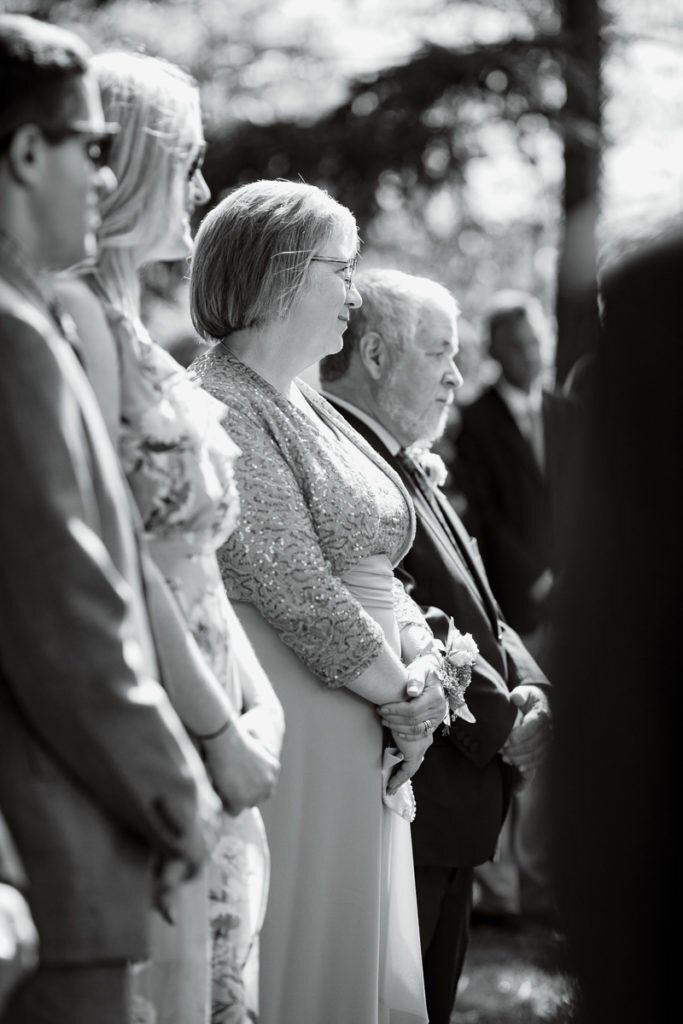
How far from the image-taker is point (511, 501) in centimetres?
712

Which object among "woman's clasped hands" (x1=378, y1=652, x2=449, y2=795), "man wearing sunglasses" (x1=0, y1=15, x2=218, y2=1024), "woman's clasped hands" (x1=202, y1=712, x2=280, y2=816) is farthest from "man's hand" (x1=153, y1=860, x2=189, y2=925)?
"woman's clasped hands" (x1=378, y1=652, x2=449, y2=795)

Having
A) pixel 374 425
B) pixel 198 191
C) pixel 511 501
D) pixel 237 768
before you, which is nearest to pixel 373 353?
pixel 374 425

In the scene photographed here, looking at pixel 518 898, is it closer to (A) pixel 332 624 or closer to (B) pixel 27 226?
(A) pixel 332 624

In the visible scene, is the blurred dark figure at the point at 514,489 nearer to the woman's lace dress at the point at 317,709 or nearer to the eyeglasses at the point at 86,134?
the woman's lace dress at the point at 317,709

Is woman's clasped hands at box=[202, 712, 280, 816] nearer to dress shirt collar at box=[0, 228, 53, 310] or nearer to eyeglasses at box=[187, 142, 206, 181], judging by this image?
dress shirt collar at box=[0, 228, 53, 310]

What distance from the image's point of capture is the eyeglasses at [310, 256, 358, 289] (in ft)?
10.9

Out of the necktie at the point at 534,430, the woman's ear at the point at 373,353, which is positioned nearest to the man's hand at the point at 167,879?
the woman's ear at the point at 373,353

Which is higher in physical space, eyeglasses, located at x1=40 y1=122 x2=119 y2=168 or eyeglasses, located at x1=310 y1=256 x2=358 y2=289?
eyeglasses, located at x1=40 y1=122 x2=119 y2=168

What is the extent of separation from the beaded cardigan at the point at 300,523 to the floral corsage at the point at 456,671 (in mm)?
383

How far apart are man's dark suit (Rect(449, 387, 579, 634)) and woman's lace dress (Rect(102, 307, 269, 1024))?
466 centimetres

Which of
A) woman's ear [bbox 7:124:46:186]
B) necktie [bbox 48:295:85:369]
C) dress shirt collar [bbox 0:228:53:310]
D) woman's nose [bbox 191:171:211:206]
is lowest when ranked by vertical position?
necktie [bbox 48:295:85:369]

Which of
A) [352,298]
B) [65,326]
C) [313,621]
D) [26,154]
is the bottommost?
[313,621]

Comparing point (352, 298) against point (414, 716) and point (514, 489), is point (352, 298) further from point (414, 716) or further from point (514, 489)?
point (514, 489)

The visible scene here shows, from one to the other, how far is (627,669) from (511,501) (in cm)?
583
